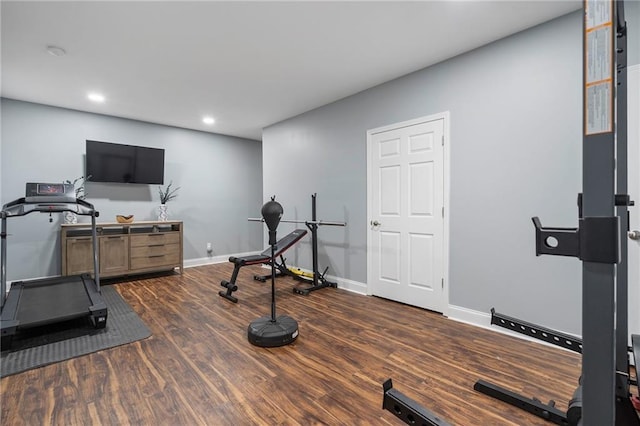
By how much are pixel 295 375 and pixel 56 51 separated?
3.68 meters

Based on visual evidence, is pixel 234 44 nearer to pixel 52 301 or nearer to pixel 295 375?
pixel 295 375

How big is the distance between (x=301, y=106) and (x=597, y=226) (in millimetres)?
4240

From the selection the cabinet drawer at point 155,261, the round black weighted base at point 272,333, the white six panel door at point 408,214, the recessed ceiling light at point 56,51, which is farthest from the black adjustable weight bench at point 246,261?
the recessed ceiling light at point 56,51

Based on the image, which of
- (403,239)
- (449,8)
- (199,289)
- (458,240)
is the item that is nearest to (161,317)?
(199,289)

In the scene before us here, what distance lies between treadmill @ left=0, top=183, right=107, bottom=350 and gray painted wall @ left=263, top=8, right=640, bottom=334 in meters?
3.57

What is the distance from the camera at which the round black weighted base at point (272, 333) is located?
7.84 feet

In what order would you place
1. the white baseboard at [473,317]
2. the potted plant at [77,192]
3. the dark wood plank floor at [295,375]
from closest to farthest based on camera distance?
the dark wood plank floor at [295,375] < the white baseboard at [473,317] < the potted plant at [77,192]

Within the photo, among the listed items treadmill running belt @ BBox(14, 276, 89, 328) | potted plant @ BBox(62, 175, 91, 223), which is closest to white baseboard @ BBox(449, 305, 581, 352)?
treadmill running belt @ BBox(14, 276, 89, 328)

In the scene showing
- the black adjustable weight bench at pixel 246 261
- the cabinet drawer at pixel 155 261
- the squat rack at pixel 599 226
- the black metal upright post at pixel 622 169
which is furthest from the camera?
the cabinet drawer at pixel 155 261

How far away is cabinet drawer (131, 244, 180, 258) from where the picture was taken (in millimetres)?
4559

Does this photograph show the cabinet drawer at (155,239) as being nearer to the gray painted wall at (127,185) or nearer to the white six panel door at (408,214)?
the gray painted wall at (127,185)

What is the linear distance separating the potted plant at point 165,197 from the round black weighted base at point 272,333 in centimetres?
349

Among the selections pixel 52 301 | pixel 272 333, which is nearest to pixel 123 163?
pixel 52 301

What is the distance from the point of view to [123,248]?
14.6ft
